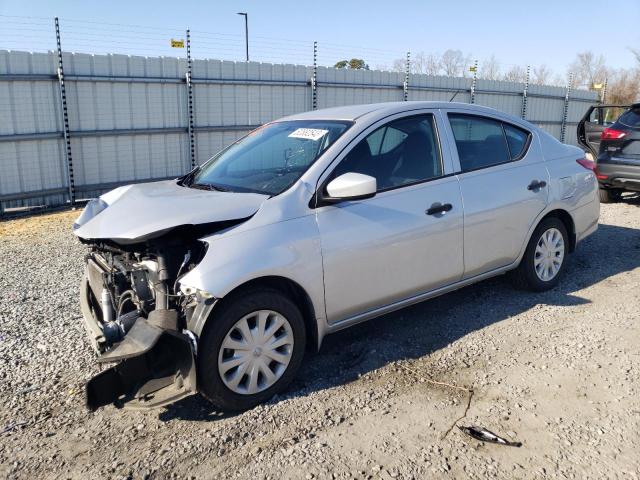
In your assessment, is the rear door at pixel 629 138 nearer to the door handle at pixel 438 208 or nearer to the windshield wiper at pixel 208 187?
the door handle at pixel 438 208

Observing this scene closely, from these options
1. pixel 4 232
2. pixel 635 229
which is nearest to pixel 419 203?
pixel 635 229

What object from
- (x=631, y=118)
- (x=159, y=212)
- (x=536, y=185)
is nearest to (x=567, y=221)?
(x=536, y=185)

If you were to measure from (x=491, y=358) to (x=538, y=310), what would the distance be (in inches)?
44.5

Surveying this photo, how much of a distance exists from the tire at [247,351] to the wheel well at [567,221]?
2.93m

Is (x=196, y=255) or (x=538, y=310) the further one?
(x=538, y=310)

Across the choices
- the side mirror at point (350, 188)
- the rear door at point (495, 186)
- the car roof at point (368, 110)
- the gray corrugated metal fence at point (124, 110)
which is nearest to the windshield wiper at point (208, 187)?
the side mirror at point (350, 188)

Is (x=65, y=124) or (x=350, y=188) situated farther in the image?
(x=65, y=124)

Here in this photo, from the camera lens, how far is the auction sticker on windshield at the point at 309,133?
403 cm

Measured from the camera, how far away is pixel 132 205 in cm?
366

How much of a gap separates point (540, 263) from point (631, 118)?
4991 mm

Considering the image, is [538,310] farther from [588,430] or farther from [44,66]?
[44,66]

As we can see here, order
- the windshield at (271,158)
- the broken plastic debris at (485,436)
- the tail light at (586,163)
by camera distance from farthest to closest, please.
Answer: the tail light at (586,163) → the windshield at (271,158) → the broken plastic debris at (485,436)

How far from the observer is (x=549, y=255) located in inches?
205

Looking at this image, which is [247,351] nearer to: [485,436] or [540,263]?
[485,436]
